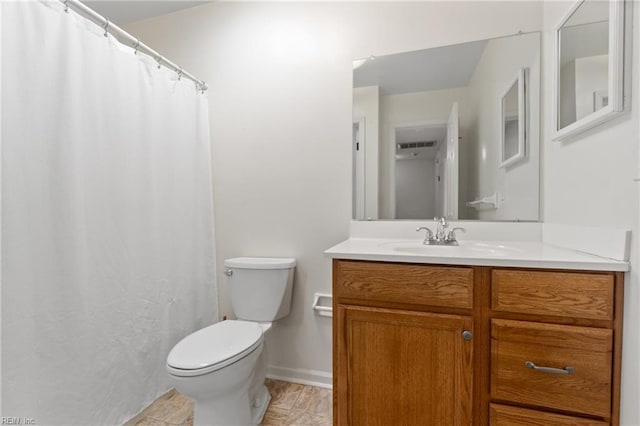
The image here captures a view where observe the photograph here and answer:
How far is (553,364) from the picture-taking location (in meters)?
0.96

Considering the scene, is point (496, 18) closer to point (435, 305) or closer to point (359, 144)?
point (359, 144)

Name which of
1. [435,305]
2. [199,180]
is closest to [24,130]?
[199,180]

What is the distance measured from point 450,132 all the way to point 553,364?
3.62 ft

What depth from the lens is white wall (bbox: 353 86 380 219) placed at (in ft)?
5.55

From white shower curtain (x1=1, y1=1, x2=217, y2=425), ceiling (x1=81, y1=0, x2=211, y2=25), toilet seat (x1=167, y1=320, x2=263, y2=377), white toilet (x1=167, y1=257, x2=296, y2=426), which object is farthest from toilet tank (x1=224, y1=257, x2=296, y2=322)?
ceiling (x1=81, y1=0, x2=211, y2=25)

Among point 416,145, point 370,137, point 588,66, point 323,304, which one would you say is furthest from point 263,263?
point 588,66

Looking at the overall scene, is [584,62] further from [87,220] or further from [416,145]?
[87,220]

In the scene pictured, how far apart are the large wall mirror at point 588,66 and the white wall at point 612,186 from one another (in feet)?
0.12

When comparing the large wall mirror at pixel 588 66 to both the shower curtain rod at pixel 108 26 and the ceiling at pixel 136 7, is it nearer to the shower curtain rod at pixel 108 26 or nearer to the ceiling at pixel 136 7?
the shower curtain rod at pixel 108 26

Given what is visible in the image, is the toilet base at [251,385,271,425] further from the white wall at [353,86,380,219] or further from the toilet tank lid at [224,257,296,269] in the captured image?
the white wall at [353,86,380,219]

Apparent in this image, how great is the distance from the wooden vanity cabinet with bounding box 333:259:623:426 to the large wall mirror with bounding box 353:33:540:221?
605 millimetres

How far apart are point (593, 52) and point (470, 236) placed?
864mm

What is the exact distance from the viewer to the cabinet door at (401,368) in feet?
3.47

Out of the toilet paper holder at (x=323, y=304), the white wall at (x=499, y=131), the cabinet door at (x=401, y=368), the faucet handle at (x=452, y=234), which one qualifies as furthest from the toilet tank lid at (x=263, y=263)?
the white wall at (x=499, y=131)
